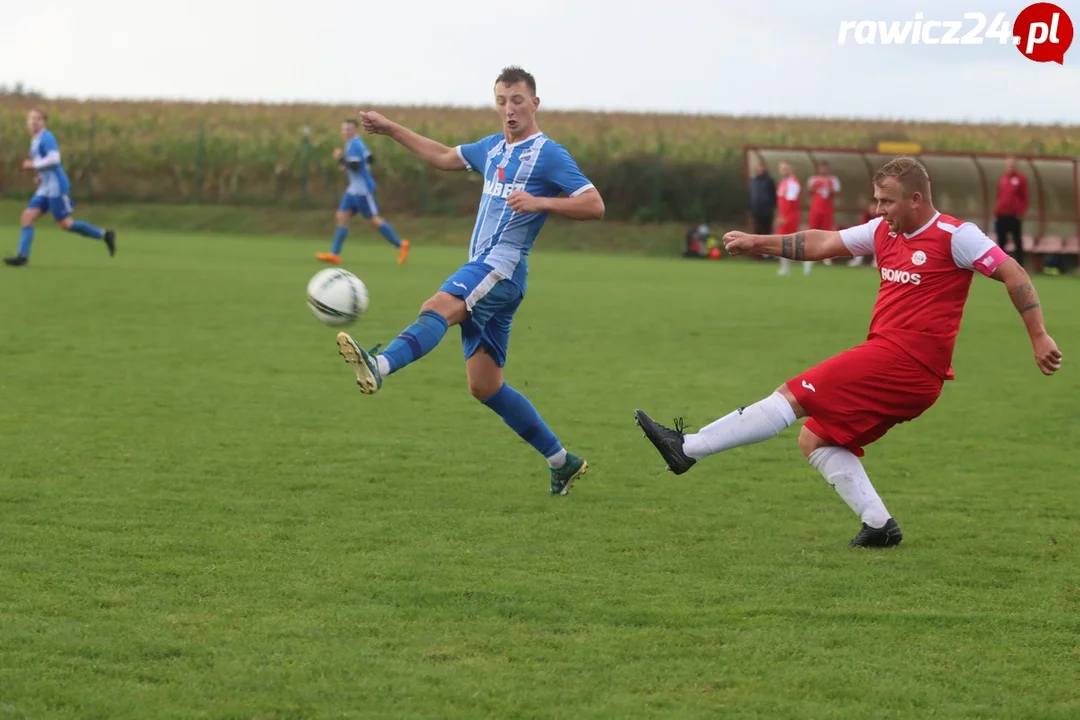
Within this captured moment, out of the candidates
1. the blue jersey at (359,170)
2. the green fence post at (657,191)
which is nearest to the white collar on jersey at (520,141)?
the blue jersey at (359,170)

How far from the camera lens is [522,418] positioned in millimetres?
7238

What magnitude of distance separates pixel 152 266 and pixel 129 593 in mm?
18002

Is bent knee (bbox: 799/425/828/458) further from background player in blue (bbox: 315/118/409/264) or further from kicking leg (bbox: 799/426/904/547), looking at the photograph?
background player in blue (bbox: 315/118/409/264)

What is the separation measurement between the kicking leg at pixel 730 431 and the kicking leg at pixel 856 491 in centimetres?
24

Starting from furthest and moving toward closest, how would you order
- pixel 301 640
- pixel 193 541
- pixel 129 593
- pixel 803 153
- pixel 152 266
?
pixel 803 153 < pixel 152 266 < pixel 193 541 < pixel 129 593 < pixel 301 640

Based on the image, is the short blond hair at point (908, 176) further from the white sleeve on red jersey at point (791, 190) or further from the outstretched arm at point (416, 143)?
the white sleeve on red jersey at point (791, 190)

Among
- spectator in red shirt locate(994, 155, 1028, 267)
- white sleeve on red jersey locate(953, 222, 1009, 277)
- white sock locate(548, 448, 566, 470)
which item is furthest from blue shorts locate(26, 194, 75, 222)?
spectator in red shirt locate(994, 155, 1028, 267)

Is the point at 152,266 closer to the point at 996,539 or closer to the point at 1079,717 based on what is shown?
the point at 996,539

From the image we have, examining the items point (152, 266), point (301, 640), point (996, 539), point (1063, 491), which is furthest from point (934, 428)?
point (152, 266)

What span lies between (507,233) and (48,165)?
15.2 m

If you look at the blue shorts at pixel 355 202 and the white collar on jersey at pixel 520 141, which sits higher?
the white collar on jersey at pixel 520 141

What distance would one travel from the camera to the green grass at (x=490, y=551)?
163 inches

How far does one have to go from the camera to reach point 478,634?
15.1 ft

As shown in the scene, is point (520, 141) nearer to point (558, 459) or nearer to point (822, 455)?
point (558, 459)
